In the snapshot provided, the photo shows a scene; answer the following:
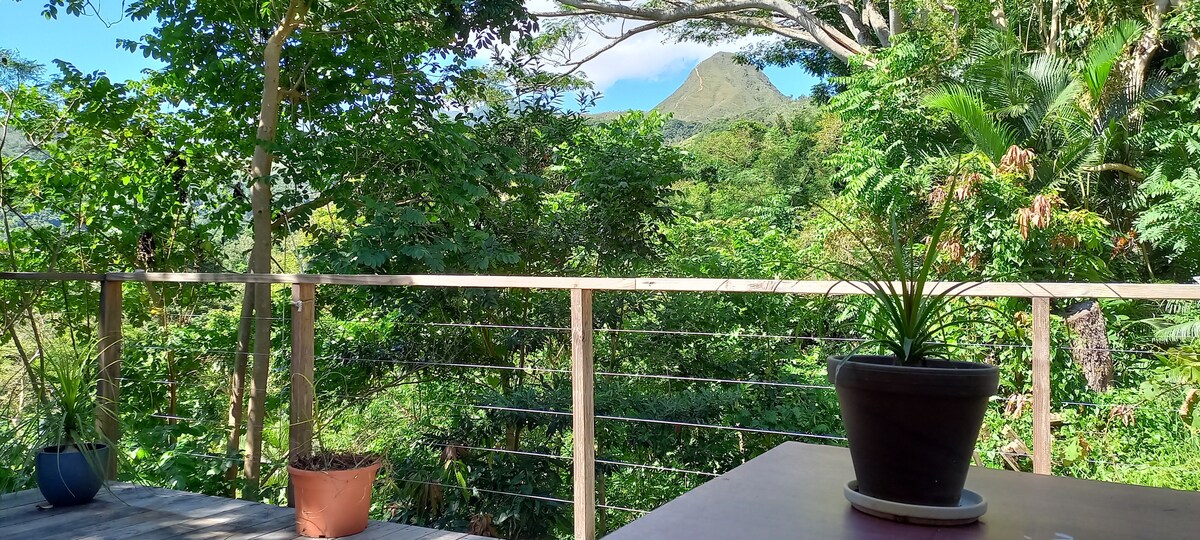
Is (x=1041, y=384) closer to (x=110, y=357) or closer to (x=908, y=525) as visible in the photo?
(x=908, y=525)

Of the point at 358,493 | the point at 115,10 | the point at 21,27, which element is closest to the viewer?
the point at 358,493

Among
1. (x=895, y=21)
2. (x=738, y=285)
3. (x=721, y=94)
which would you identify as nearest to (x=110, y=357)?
(x=738, y=285)

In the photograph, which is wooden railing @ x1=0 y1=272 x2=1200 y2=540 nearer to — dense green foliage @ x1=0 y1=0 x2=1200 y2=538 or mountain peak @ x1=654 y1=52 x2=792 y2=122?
dense green foliage @ x1=0 y1=0 x2=1200 y2=538

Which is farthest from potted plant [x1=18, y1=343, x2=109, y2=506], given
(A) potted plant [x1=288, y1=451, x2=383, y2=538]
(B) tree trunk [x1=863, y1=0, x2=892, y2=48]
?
(B) tree trunk [x1=863, y1=0, x2=892, y2=48]

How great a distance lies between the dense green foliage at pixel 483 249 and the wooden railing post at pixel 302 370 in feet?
0.71

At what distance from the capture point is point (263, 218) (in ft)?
14.6

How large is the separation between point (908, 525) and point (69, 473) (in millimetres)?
3222

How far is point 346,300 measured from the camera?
16.6 feet

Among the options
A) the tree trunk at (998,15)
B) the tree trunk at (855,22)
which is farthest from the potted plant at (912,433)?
the tree trunk at (855,22)

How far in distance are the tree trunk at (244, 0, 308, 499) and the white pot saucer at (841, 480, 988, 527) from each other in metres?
3.95

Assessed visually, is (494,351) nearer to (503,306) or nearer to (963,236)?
(503,306)

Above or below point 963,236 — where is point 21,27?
above

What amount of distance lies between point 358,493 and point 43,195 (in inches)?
142

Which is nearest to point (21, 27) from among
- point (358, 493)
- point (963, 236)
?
point (358, 493)
